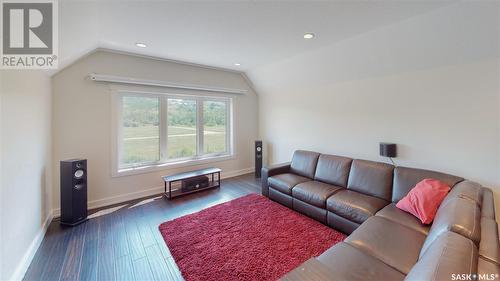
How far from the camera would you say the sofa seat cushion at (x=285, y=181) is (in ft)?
10.3

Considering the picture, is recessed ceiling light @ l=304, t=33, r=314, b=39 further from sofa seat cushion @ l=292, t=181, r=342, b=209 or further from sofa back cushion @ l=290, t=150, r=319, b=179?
sofa seat cushion @ l=292, t=181, r=342, b=209

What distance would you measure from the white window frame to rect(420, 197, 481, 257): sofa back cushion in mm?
3868

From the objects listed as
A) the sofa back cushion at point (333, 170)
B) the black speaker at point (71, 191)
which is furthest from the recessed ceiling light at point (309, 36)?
Result: the black speaker at point (71, 191)

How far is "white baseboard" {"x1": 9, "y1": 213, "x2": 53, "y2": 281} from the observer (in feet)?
5.73

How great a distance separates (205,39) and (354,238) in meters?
2.93

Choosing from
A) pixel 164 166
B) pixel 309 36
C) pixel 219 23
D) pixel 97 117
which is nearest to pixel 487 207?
pixel 309 36

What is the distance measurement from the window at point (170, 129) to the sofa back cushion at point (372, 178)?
2.91m

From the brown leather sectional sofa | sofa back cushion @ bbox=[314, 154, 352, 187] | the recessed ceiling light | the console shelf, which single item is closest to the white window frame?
the console shelf

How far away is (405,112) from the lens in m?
2.87

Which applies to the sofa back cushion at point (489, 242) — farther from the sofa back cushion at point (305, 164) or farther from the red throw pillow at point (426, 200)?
the sofa back cushion at point (305, 164)

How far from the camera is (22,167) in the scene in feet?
6.30

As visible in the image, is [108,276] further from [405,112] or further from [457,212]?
[405,112]

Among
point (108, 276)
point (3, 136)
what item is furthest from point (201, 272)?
point (3, 136)

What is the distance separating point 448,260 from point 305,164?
2.72 metres
